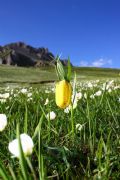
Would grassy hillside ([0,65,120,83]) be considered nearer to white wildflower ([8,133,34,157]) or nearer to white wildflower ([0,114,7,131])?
white wildflower ([0,114,7,131])

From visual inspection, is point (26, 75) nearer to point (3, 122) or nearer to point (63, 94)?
point (3, 122)

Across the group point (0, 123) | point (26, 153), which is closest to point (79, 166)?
point (0, 123)

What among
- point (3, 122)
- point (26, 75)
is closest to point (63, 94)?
point (3, 122)

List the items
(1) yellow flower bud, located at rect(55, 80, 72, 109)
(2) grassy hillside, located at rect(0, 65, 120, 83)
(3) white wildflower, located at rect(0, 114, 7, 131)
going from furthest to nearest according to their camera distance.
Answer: (2) grassy hillside, located at rect(0, 65, 120, 83)
(3) white wildflower, located at rect(0, 114, 7, 131)
(1) yellow flower bud, located at rect(55, 80, 72, 109)

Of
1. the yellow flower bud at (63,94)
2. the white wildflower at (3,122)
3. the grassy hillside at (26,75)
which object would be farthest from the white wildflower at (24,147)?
the grassy hillside at (26,75)

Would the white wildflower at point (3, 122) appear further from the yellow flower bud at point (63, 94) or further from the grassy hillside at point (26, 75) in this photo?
the grassy hillside at point (26, 75)

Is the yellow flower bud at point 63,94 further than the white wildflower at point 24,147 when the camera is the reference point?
Yes

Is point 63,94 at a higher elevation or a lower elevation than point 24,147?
higher

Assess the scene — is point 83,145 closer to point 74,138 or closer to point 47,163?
point 74,138

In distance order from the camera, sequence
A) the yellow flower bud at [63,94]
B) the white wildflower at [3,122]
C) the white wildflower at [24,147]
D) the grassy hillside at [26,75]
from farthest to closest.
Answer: the grassy hillside at [26,75] → the white wildflower at [3,122] → the yellow flower bud at [63,94] → the white wildflower at [24,147]

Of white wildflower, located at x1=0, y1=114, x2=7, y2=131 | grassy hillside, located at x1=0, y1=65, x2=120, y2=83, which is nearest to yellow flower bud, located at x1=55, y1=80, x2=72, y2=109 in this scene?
white wildflower, located at x1=0, y1=114, x2=7, y2=131

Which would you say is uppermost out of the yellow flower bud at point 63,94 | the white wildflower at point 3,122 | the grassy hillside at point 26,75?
the yellow flower bud at point 63,94
